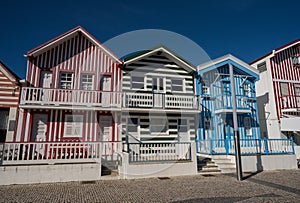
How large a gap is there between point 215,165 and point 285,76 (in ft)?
39.2

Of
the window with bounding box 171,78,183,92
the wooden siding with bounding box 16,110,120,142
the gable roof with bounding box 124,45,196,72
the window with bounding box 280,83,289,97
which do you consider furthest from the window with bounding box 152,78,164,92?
the window with bounding box 280,83,289,97

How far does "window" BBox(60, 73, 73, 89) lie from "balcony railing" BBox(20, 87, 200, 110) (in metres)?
1.15

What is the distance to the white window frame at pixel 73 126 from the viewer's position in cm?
1233

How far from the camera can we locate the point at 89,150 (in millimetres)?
10031

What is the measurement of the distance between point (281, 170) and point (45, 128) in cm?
1489

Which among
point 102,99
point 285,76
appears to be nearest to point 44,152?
point 102,99

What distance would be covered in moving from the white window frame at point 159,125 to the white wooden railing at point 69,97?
9.12 feet

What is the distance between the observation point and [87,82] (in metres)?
13.5

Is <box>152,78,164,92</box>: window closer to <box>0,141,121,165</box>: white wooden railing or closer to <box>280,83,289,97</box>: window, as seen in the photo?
<box>0,141,121,165</box>: white wooden railing

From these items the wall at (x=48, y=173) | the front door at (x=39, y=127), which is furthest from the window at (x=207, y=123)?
the front door at (x=39, y=127)

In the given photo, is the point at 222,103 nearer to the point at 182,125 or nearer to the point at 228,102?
the point at 228,102

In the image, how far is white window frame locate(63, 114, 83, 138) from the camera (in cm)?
1233

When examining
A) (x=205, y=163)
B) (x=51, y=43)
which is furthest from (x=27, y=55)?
(x=205, y=163)

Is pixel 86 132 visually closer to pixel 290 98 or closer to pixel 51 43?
pixel 51 43
